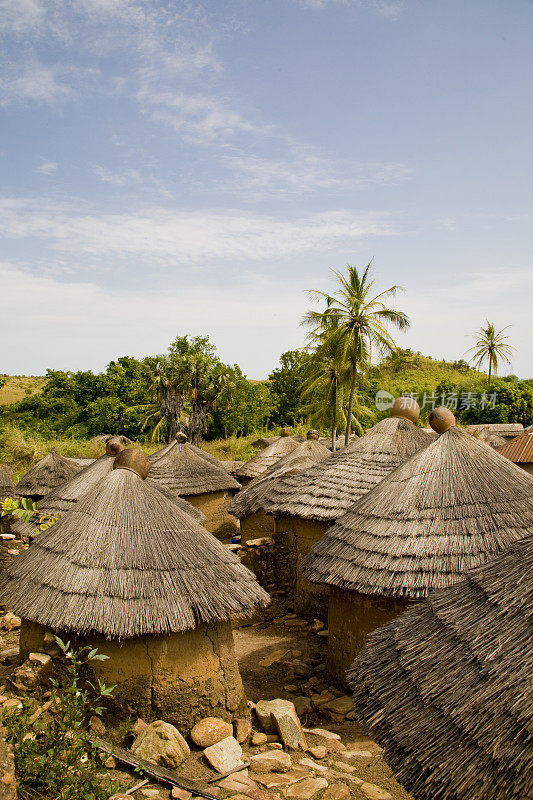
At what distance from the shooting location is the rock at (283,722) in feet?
18.6

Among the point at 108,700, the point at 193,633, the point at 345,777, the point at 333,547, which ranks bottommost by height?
the point at 345,777

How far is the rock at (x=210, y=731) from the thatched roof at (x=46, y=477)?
14.3 metres

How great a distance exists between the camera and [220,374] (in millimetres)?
33188

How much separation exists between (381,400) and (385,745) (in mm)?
36637

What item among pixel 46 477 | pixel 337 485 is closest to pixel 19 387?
pixel 46 477

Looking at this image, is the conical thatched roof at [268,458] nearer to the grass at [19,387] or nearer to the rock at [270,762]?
the rock at [270,762]

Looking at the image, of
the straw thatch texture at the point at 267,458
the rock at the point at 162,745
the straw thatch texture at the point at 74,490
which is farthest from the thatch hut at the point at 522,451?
the rock at the point at 162,745

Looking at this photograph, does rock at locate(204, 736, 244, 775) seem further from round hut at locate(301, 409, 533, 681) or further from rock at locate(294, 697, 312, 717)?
round hut at locate(301, 409, 533, 681)

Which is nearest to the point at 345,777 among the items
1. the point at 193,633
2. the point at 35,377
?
the point at 193,633

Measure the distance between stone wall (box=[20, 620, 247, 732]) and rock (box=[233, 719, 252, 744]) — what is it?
14 centimetres

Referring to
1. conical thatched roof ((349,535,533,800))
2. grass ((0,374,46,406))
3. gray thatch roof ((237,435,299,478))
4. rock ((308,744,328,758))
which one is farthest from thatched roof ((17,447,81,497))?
grass ((0,374,46,406))

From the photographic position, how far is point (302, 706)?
22.9 feet

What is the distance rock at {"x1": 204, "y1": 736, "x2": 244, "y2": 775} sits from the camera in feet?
16.7

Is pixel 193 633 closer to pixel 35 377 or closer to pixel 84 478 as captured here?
pixel 84 478
